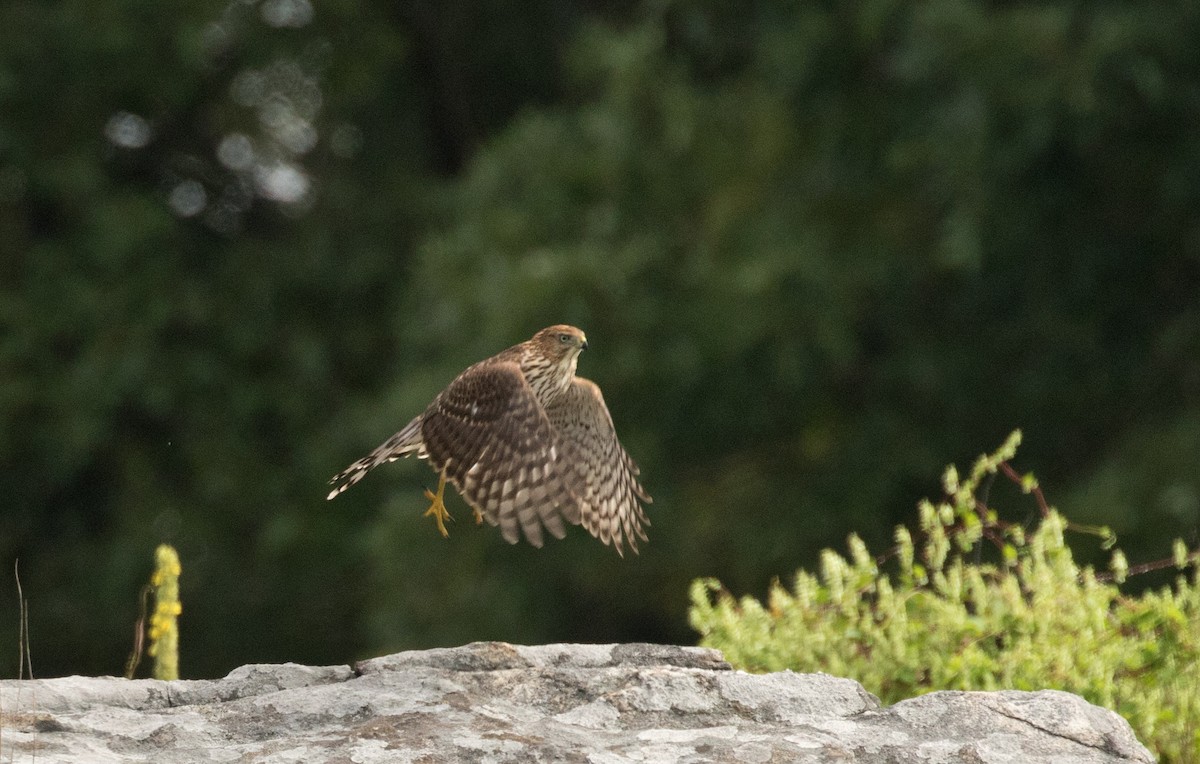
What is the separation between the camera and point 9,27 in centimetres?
1573

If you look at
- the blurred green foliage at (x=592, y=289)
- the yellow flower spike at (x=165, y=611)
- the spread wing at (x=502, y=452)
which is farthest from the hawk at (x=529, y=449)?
the blurred green foliage at (x=592, y=289)

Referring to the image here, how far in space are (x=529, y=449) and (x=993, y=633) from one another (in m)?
1.60

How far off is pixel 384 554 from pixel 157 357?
12.9 feet

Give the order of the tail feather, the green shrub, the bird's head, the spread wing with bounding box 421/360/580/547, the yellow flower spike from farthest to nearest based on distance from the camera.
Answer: the bird's head, the tail feather, the spread wing with bounding box 421/360/580/547, the green shrub, the yellow flower spike

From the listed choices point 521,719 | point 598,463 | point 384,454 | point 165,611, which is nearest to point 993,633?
point 598,463

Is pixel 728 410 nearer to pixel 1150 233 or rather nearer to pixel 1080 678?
pixel 1150 233

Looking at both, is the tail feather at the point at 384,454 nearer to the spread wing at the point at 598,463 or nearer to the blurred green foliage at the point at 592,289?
the spread wing at the point at 598,463

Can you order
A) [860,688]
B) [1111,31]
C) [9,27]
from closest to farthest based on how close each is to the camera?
[860,688]
[1111,31]
[9,27]

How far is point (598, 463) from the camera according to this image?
23.0ft

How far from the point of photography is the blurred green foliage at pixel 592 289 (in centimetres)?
1229

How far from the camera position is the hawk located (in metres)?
5.89

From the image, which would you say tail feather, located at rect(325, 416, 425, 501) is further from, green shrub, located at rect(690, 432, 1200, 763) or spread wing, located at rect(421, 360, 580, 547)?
green shrub, located at rect(690, 432, 1200, 763)

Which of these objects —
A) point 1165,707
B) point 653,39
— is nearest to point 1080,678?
point 1165,707

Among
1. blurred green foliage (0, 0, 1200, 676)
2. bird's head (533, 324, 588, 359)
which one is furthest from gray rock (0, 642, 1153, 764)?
blurred green foliage (0, 0, 1200, 676)
